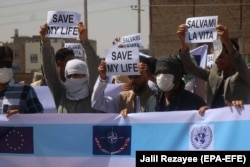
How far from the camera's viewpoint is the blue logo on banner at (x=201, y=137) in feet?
13.8

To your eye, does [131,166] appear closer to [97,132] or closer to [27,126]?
[97,132]

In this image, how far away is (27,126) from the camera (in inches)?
189

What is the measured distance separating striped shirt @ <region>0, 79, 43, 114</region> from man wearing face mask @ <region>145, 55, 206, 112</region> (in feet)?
3.58

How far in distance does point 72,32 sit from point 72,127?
148 cm

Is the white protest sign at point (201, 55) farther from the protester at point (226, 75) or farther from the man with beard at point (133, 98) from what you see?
the man with beard at point (133, 98)

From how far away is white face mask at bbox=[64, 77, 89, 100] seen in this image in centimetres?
496

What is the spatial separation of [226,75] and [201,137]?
0.81 metres

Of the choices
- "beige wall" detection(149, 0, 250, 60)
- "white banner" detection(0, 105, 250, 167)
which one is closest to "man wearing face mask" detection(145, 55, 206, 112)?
"white banner" detection(0, 105, 250, 167)

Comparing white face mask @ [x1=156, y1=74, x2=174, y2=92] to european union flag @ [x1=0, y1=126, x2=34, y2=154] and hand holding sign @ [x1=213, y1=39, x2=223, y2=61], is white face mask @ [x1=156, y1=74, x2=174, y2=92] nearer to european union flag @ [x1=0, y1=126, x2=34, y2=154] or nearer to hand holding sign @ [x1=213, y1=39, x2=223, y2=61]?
hand holding sign @ [x1=213, y1=39, x2=223, y2=61]

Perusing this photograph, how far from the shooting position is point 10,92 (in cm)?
474

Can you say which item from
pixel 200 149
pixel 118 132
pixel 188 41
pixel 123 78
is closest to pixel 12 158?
pixel 118 132

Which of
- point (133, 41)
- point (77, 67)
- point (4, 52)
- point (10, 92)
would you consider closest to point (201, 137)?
point (77, 67)

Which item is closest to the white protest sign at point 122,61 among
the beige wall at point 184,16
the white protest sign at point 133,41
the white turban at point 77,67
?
the white turban at point 77,67

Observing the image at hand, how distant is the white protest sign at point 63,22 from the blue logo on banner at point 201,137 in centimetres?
211
